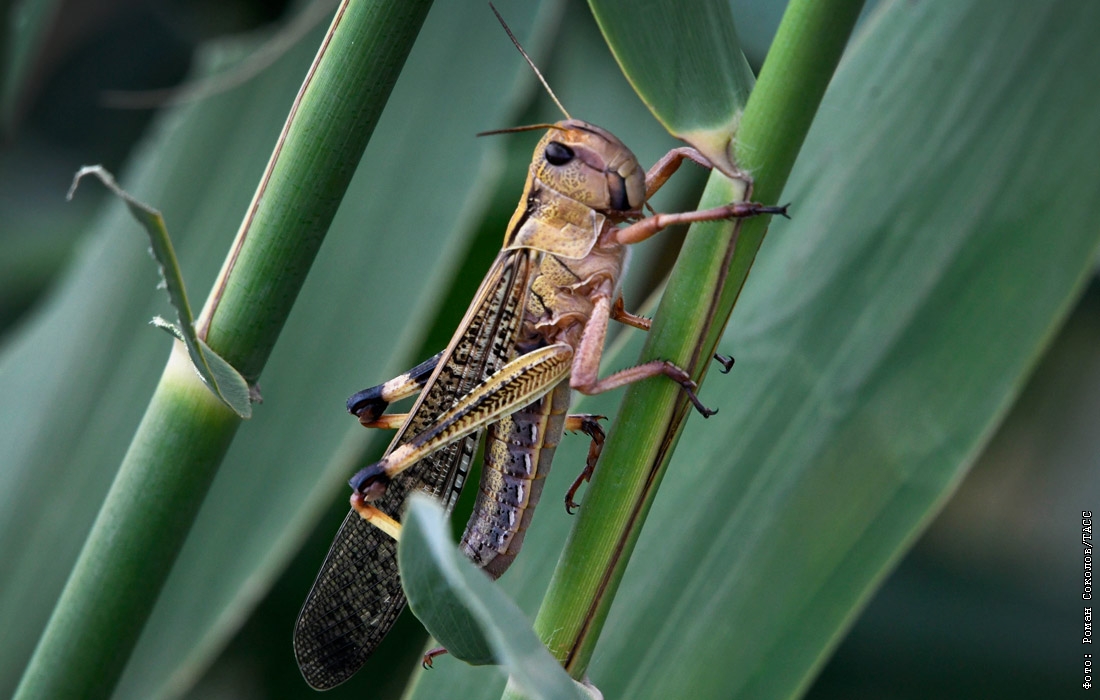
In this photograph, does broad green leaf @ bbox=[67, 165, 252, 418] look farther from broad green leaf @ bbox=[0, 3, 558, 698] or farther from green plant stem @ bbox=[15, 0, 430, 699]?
broad green leaf @ bbox=[0, 3, 558, 698]

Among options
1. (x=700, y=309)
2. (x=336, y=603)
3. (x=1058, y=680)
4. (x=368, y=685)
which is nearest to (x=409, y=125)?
(x=336, y=603)

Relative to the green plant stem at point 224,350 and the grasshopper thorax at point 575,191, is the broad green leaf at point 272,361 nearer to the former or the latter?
the grasshopper thorax at point 575,191

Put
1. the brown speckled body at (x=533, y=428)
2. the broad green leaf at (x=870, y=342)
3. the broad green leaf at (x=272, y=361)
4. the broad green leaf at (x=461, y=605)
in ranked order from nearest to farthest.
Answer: the broad green leaf at (x=461, y=605) < the broad green leaf at (x=870, y=342) < the brown speckled body at (x=533, y=428) < the broad green leaf at (x=272, y=361)

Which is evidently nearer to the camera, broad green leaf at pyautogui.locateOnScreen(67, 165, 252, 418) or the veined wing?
broad green leaf at pyautogui.locateOnScreen(67, 165, 252, 418)

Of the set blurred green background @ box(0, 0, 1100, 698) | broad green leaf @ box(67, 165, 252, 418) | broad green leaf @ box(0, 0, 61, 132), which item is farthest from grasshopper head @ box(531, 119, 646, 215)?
broad green leaf @ box(0, 0, 61, 132)

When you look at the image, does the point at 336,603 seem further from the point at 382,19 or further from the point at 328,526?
the point at 382,19

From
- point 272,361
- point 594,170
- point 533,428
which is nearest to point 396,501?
point 533,428

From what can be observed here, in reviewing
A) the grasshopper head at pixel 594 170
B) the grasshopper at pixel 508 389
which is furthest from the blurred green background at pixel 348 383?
the grasshopper head at pixel 594 170
